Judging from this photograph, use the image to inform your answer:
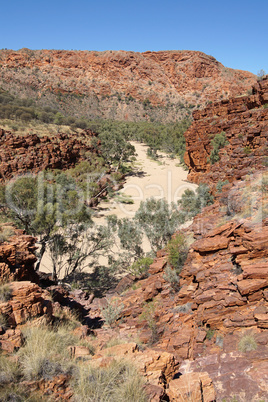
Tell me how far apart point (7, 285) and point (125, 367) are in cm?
279

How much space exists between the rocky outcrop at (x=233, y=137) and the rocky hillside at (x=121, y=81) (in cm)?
5474

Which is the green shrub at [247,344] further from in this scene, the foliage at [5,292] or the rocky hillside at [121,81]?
the rocky hillside at [121,81]

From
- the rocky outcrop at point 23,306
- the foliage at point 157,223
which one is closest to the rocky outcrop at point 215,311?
the rocky outcrop at point 23,306

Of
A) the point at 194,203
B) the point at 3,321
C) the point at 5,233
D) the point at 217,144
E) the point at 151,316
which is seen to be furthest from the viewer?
the point at 217,144

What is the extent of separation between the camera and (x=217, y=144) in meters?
21.4

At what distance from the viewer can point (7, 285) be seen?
196 inches

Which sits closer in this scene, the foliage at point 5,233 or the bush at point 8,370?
the bush at point 8,370

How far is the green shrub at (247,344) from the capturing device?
444 centimetres

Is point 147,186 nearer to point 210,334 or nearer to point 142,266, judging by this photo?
point 142,266

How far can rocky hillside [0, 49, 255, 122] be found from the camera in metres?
76.1

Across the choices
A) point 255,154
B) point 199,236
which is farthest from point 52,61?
point 199,236

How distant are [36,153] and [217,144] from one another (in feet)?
57.6

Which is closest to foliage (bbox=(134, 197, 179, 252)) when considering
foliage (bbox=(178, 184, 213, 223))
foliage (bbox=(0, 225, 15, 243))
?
foliage (bbox=(178, 184, 213, 223))

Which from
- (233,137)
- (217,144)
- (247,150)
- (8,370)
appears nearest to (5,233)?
(8,370)
